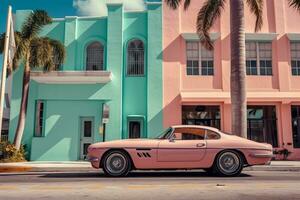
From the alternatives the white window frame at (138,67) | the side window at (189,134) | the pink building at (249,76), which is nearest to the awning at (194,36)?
the pink building at (249,76)

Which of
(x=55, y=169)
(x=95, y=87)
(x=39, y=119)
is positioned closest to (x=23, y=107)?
(x=39, y=119)

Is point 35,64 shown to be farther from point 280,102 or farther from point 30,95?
point 280,102

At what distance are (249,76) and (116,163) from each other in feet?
41.8

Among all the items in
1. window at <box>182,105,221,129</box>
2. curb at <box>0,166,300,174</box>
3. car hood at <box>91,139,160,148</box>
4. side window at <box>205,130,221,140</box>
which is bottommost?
curb at <box>0,166,300,174</box>

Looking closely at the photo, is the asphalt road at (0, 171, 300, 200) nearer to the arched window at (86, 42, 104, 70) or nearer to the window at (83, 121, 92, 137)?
the window at (83, 121, 92, 137)

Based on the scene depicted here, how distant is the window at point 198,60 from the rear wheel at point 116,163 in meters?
11.3

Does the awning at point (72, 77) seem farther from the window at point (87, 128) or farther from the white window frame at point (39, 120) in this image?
the window at point (87, 128)

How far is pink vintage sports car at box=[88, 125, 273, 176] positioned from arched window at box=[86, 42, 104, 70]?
11.4 metres

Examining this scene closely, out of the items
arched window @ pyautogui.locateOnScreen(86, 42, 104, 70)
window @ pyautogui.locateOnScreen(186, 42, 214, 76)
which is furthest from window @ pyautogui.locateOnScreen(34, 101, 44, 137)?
window @ pyautogui.locateOnScreen(186, 42, 214, 76)

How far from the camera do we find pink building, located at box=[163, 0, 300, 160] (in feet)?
63.8

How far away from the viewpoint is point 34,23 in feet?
60.5

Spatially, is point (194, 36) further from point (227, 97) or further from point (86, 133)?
point (86, 133)

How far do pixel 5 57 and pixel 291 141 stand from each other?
15.2 meters

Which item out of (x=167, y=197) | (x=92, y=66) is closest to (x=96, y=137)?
(x=92, y=66)
